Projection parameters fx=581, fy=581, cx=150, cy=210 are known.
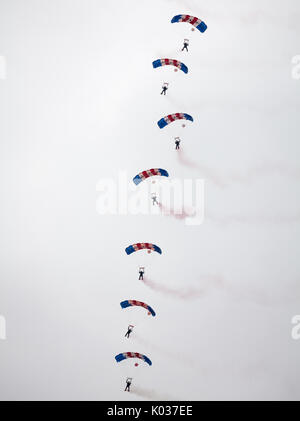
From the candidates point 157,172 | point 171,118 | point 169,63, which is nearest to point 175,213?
point 157,172

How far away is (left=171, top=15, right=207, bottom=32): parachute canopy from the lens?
17562mm

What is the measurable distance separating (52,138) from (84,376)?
7.84 m

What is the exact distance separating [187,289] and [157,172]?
3.93 metres

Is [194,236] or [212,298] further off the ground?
[194,236]

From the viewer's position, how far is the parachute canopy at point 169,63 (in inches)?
705

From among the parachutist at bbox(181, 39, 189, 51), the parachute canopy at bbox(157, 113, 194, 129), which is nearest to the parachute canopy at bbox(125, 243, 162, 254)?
the parachute canopy at bbox(157, 113, 194, 129)

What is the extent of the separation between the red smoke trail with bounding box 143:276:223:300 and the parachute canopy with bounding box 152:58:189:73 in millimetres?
6722

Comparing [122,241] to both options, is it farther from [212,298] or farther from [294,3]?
[294,3]

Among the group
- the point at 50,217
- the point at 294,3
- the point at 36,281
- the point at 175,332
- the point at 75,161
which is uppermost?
the point at 294,3

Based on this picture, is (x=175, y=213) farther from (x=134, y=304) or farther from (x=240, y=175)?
(x=134, y=304)

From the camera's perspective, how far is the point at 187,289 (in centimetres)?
1883
